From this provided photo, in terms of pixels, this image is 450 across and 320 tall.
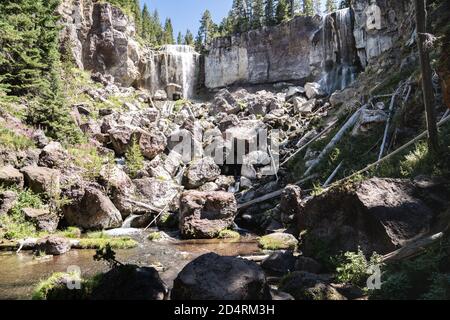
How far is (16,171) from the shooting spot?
20.1 meters

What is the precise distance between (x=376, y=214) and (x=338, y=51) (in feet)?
139

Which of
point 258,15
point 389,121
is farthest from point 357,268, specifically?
point 258,15

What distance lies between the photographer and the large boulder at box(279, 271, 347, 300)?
8.03 metres

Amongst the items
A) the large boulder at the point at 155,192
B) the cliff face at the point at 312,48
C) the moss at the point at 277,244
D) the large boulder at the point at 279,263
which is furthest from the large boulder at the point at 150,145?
the cliff face at the point at 312,48

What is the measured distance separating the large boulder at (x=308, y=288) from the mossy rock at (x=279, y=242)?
6.13 meters

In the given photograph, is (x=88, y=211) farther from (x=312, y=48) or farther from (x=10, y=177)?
(x=312, y=48)

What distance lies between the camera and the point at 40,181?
20.4 m

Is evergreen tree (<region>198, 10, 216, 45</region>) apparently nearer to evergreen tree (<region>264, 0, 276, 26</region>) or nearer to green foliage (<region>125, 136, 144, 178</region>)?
evergreen tree (<region>264, 0, 276, 26</region>)

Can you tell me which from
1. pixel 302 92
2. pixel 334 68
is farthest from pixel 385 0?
pixel 302 92

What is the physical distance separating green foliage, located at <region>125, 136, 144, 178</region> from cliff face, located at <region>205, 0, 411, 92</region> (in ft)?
84.2

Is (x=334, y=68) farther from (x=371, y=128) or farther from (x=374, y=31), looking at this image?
(x=371, y=128)

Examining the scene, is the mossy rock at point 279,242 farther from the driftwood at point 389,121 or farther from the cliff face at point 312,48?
the cliff face at point 312,48

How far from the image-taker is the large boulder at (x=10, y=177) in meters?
19.1

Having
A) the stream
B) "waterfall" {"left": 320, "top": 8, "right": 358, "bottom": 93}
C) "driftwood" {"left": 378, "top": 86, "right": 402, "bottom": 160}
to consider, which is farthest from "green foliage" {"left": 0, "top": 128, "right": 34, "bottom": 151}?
"waterfall" {"left": 320, "top": 8, "right": 358, "bottom": 93}
